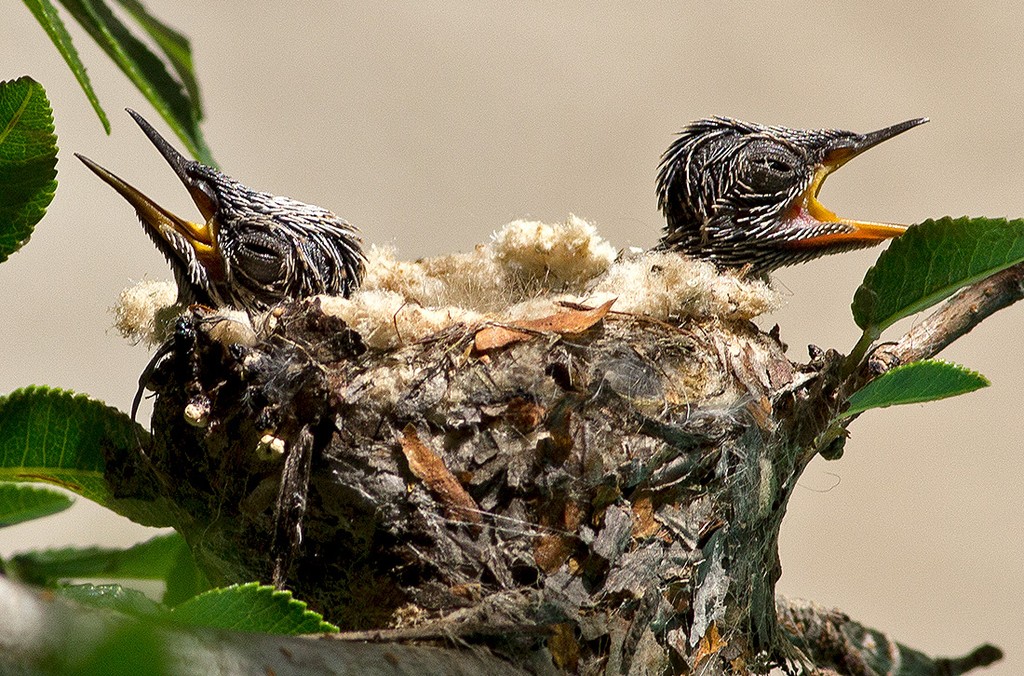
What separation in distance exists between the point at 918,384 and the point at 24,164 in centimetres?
85

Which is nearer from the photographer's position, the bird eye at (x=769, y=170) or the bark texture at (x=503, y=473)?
the bark texture at (x=503, y=473)

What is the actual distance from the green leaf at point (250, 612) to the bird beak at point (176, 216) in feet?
2.10

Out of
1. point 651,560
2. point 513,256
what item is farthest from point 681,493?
point 513,256

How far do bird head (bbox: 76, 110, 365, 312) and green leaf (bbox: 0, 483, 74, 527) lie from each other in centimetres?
32

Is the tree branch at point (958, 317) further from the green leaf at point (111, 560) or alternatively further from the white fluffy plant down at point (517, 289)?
the green leaf at point (111, 560)

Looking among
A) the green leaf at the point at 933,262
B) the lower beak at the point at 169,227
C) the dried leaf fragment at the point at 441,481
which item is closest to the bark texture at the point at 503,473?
the dried leaf fragment at the point at 441,481

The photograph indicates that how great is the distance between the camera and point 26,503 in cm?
107

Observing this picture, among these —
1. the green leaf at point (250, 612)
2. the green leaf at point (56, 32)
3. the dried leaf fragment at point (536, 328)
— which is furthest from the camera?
the dried leaf fragment at point (536, 328)

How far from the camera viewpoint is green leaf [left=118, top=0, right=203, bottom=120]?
122cm

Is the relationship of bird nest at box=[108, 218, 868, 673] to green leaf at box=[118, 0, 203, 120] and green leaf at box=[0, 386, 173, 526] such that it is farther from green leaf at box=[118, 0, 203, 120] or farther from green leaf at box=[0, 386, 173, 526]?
green leaf at box=[118, 0, 203, 120]

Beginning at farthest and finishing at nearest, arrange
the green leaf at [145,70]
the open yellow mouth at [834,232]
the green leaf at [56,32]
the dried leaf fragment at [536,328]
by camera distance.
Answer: the open yellow mouth at [834,232]
the dried leaf fragment at [536,328]
the green leaf at [145,70]
the green leaf at [56,32]

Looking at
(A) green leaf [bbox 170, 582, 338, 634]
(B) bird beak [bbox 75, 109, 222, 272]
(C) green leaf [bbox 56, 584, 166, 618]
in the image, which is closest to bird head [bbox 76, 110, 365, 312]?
(B) bird beak [bbox 75, 109, 222, 272]

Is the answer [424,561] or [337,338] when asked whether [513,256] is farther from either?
[424,561]

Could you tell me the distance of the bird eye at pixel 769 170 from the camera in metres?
1.51
